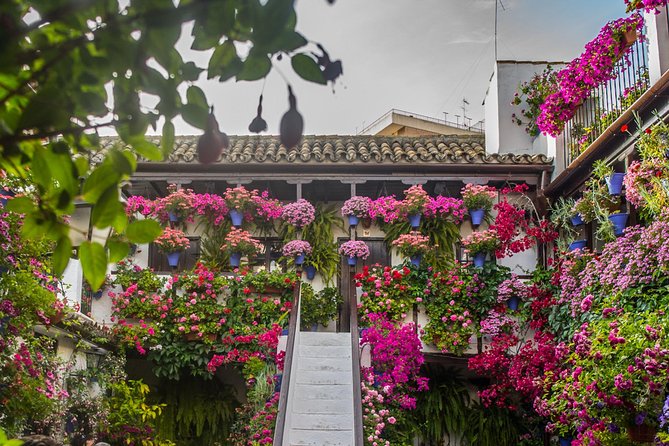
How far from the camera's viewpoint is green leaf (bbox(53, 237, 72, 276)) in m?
1.51

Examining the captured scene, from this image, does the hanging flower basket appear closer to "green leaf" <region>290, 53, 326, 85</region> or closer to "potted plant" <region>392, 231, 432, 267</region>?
"potted plant" <region>392, 231, 432, 267</region>

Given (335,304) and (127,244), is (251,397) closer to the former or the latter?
(335,304)

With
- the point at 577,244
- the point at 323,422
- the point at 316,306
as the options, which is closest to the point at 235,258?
the point at 316,306

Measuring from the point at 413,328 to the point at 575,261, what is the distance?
8.44 feet

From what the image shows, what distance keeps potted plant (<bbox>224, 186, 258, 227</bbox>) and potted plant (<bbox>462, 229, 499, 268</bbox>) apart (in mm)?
3376

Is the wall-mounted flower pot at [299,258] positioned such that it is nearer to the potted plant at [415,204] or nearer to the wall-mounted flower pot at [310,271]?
the wall-mounted flower pot at [310,271]

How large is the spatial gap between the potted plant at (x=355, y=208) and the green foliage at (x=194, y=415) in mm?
3456

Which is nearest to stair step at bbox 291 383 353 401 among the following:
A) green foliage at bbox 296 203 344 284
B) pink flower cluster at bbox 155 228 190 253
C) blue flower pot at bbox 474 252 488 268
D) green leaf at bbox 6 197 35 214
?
green foliage at bbox 296 203 344 284

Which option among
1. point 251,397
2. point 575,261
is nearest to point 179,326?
point 251,397

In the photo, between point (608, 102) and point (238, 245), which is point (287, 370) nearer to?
point (238, 245)

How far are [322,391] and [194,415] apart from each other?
2.92m

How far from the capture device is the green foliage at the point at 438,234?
40.6 feet

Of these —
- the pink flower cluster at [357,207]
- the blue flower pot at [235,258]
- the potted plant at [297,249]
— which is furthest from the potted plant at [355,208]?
the blue flower pot at [235,258]

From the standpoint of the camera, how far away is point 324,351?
36.4 ft
